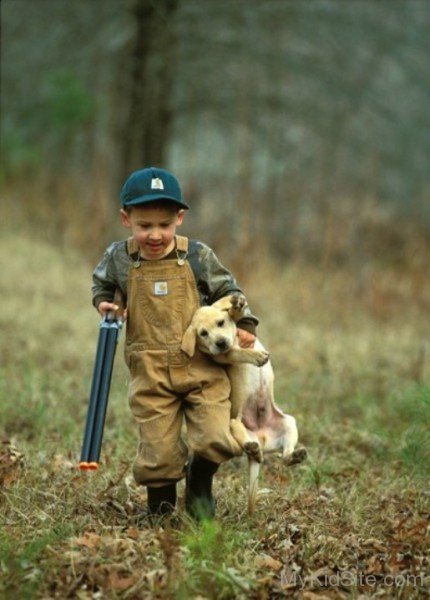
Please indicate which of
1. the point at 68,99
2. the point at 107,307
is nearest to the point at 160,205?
the point at 107,307

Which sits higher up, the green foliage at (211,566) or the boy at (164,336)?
the boy at (164,336)

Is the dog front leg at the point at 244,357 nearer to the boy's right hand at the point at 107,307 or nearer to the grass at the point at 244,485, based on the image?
the boy's right hand at the point at 107,307

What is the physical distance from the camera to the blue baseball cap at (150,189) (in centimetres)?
414

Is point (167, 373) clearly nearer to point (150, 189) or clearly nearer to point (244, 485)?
point (150, 189)

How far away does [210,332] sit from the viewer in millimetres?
4129

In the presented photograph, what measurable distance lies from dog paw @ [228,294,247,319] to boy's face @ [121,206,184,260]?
381mm

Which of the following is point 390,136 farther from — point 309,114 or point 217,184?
point 217,184

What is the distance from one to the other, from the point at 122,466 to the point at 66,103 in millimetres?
10730

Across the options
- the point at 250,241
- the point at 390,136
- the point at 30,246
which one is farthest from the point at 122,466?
the point at 390,136

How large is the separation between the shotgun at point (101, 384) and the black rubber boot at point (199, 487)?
446mm

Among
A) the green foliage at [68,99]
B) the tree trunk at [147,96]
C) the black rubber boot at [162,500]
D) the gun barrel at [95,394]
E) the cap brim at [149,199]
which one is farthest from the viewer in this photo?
the green foliage at [68,99]

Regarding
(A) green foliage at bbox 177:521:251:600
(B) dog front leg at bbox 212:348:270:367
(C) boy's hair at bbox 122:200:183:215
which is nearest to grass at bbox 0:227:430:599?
(A) green foliage at bbox 177:521:251:600

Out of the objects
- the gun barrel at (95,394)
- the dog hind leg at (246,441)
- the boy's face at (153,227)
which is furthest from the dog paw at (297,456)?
the boy's face at (153,227)

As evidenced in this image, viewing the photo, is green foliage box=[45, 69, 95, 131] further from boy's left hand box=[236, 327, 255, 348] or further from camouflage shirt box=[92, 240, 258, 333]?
boy's left hand box=[236, 327, 255, 348]
